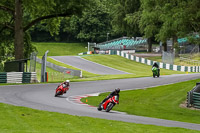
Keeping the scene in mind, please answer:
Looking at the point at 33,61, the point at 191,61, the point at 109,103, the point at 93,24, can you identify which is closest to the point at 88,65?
the point at 191,61

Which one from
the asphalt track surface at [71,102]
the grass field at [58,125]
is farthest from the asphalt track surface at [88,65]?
the grass field at [58,125]

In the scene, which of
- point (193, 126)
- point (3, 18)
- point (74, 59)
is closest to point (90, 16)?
point (74, 59)

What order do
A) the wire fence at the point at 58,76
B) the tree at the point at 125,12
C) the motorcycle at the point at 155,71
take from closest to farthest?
1. the motorcycle at the point at 155,71
2. the wire fence at the point at 58,76
3. the tree at the point at 125,12

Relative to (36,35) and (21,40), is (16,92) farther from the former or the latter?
(36,35)

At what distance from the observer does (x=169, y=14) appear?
32281mm

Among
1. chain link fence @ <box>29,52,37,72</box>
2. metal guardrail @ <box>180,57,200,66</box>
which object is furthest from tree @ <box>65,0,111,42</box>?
chain link fence @ <box>29,52,37,72</box>

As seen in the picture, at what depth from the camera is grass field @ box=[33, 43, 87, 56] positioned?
91.1m

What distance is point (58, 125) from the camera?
41.7 ft

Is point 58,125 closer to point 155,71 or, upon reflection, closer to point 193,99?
point 193,99

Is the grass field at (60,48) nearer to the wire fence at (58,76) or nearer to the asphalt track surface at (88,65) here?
the asphalt track surface at (88,65)

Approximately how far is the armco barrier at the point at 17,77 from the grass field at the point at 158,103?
8503 mm

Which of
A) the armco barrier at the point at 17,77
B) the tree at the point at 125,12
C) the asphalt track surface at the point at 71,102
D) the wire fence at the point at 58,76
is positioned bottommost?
the wire fence at the point at 58,76

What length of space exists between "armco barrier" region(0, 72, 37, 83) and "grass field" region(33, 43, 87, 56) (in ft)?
187

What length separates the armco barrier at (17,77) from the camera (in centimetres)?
3091
